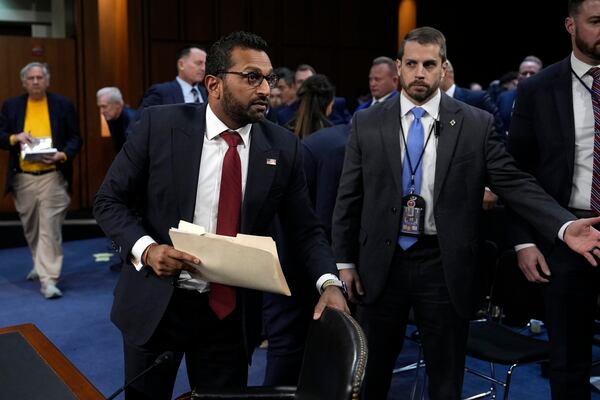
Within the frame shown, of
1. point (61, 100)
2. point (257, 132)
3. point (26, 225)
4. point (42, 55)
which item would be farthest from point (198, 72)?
point (42, 55)

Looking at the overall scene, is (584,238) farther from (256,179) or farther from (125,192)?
(125,192)

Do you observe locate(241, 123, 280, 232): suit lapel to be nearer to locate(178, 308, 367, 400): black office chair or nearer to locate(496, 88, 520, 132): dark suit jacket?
locate(178, 308, 367, 400): black office chair

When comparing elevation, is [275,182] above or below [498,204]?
above

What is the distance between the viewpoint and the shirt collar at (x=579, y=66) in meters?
2.16

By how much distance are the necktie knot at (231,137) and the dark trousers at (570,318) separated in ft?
3.55

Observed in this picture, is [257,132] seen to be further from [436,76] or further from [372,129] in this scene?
[436,76]

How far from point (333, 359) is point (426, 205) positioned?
102cm

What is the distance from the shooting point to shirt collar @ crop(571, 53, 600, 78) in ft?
7.07

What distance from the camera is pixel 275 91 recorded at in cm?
634

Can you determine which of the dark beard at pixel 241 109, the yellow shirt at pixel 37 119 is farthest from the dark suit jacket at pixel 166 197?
the yellow shirt at pixel 37 119

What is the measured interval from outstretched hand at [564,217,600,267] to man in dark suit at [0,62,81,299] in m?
4.18

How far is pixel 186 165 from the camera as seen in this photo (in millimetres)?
1865

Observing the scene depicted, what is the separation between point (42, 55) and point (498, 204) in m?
5.62

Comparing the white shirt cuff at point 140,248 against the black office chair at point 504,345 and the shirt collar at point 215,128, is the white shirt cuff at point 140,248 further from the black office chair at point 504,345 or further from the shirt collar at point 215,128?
the black office chair at point 504,345
